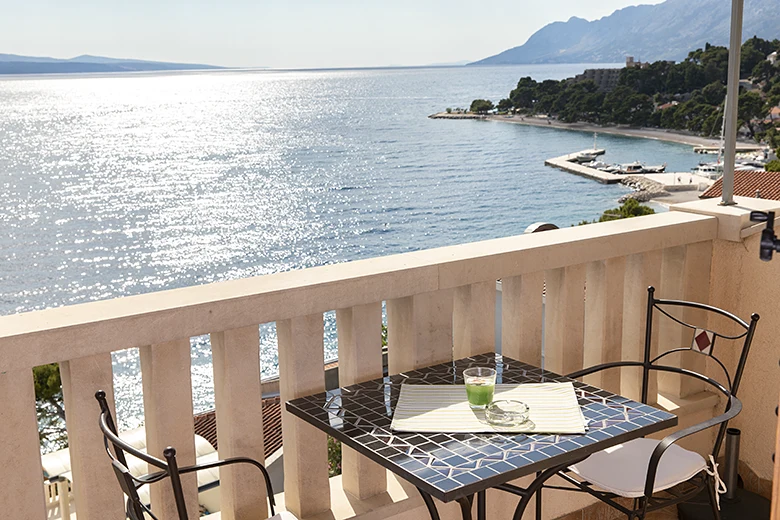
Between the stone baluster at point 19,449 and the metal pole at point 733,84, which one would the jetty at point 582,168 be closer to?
the metal pole at point 733,84

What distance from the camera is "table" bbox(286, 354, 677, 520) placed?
138 cm

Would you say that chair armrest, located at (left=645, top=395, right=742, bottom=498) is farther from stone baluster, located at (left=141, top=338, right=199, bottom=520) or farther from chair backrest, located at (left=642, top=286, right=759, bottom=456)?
stone baluster, located at (left=141, top=338, right=199, bottom=520)

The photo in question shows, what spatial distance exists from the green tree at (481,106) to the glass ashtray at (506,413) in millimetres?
65164

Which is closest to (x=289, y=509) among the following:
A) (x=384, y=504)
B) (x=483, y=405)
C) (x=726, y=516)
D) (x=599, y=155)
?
(x=384, y=504)

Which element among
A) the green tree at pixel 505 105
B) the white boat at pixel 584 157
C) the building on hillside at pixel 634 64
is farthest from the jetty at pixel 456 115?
the building on hillside at pixel 634 64

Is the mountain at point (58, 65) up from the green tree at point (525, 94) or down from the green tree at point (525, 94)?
up

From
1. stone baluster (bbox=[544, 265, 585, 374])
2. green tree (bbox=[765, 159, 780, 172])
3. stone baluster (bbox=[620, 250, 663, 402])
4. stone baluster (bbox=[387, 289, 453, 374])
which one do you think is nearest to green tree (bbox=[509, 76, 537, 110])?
green tree (bbox=[765, 159, 780, 172])

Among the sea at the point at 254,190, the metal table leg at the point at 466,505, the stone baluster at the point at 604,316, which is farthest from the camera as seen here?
the sea at the point at 254,190

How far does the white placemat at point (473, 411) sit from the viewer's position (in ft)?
5.16

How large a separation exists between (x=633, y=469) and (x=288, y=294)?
0.95 metres

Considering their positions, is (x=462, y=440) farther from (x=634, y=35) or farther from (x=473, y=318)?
(x=634, y=35)

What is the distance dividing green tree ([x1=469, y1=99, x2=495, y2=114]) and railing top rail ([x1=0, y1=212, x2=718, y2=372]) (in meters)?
64.4

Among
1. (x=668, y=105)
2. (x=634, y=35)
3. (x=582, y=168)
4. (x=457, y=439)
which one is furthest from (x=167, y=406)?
(x=634, y=35)

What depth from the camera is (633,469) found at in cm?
195
